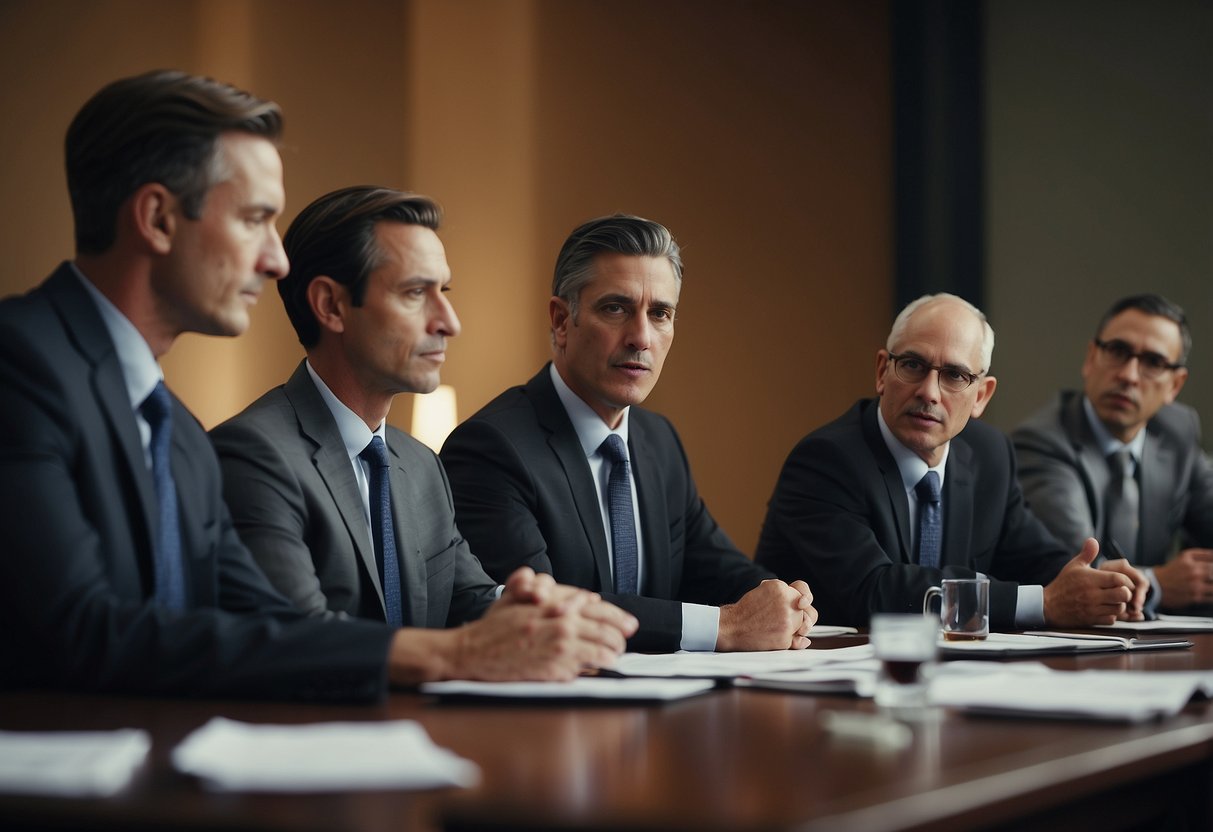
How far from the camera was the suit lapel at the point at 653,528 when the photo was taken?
134 inches

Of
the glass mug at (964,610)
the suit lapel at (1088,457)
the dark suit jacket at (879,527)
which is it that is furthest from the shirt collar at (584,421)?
the suit lapel at (1088,457)

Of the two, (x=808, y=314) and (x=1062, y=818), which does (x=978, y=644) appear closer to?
(x=1062, y=818)

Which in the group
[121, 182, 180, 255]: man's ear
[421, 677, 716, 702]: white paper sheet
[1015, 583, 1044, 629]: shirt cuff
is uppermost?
[121, 182, 180, 255]: man's ear

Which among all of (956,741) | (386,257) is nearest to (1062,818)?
(956,741)

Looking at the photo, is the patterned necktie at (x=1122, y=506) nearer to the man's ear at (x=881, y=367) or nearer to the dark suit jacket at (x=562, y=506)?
the man's ear at (x=881, y=367)

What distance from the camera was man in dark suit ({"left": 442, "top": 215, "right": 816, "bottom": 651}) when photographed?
3197mm

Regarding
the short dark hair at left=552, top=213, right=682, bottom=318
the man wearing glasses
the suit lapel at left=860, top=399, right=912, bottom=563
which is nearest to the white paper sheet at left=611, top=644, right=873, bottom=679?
the suit lapel at left=860, top=399, right=912, bottom=563

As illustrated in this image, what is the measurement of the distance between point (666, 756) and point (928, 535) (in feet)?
7.89

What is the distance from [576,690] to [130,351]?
814 millimetres

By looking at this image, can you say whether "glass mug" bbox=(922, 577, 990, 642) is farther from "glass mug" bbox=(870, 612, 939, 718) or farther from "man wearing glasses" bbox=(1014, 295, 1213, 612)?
"man wearing glasses" bbox=(1014, 295, 1213, 612)

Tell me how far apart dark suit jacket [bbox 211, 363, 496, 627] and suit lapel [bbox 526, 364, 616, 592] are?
44 centimetres

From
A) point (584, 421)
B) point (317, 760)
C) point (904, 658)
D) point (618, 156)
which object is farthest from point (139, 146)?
point (618, 156)

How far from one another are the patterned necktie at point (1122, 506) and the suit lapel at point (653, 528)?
1967 millimetres

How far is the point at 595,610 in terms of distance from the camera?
6.66ft
